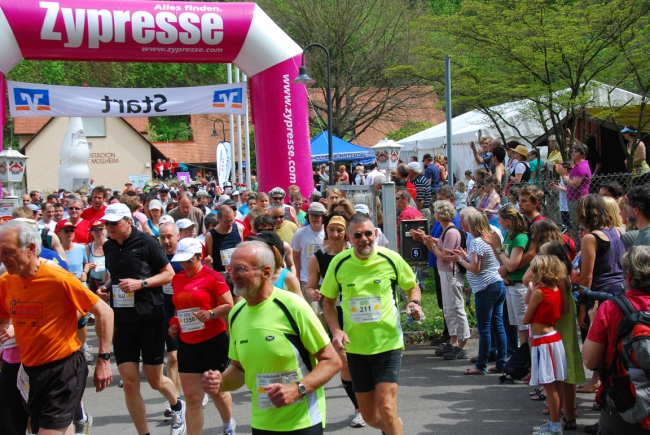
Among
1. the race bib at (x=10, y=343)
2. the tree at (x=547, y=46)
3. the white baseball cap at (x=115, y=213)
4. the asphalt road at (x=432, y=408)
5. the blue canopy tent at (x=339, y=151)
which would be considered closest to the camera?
the race bib at (x=10, y=343)

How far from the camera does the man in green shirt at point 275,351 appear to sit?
144 inches

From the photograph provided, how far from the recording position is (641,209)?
5398 mm

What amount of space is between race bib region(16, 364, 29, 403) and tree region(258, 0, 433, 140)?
29.0 m

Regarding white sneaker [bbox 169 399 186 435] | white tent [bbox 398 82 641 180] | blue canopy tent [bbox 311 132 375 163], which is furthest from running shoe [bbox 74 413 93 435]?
blue canopy tent [bbox 311 132 375 163]

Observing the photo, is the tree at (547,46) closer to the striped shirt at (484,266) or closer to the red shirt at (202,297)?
the striped shirt at (484,266)

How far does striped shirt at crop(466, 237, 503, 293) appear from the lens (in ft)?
25.3

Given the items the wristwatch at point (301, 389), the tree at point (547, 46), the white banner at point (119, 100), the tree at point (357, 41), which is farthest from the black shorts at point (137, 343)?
the tree at point (357, 41)

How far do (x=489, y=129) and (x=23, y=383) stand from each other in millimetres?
17447

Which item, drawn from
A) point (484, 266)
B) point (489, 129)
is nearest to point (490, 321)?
point (484, 266)

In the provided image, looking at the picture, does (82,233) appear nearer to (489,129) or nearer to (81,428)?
(81,428)

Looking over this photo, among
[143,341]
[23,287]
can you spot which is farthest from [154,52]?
[23,287]

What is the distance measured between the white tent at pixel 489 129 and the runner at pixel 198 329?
11.6m

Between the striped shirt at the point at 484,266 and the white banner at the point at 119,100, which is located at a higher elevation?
the white banner at the point at 119,100

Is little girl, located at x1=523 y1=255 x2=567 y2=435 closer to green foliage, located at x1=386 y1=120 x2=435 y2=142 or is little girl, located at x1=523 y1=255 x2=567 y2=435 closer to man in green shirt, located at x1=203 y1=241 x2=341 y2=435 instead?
man in green shirt, located at x1=203 y1=241 x2=341 y2=435
